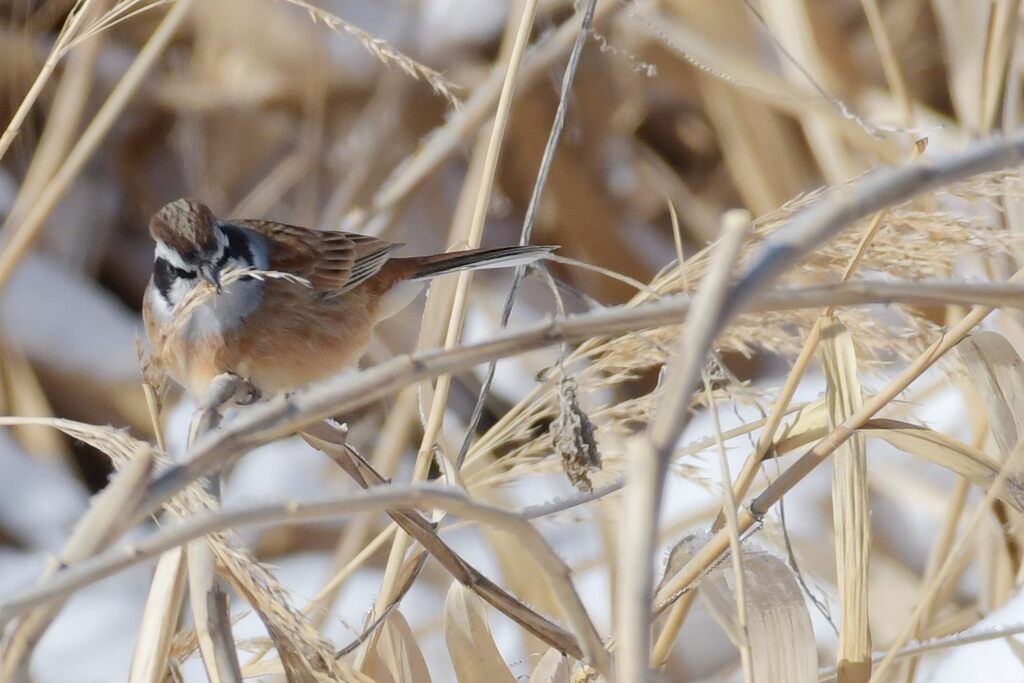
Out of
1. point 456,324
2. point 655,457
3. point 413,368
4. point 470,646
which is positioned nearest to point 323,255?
point 456,324

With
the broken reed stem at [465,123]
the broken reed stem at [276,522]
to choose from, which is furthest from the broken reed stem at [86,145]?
the broken reed stem at [276,522]

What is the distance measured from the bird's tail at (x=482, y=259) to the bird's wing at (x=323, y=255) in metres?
0.16

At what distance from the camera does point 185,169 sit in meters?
3.58

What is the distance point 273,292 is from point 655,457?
1.48 metres

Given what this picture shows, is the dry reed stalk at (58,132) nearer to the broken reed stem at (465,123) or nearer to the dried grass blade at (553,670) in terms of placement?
the broken reed stem at (465,123)

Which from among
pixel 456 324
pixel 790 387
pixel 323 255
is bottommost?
pixel 790 387

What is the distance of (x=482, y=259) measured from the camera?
1701 millimetres

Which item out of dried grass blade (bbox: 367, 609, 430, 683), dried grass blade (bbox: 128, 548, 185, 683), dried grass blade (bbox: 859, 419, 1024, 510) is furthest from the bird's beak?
dried grass blade (bbox: 859, 419, 1024, 510)

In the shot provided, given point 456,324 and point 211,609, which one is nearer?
point 211,609

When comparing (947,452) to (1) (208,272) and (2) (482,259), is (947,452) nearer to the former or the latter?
(2) (482,259)

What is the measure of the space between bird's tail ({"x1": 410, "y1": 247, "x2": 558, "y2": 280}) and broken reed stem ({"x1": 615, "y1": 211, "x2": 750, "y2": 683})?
0.80 m

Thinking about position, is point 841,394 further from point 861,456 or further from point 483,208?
point 483,208

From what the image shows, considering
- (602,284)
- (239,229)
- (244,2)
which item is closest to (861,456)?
(239,229)

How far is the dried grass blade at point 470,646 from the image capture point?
121 cm
